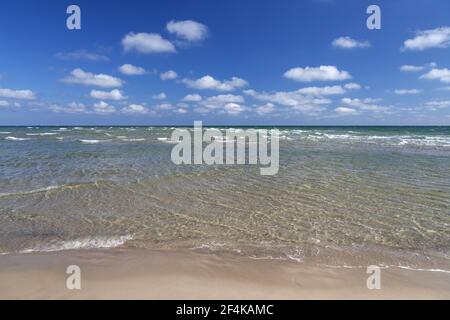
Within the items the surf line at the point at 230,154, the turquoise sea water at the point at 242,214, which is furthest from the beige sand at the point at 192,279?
the surf line at the point at 230,154

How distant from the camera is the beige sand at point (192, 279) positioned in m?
3.62

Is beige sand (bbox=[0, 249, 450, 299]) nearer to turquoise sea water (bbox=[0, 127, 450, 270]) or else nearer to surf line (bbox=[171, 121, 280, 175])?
turquoise sea water (bbox=[0, 127, 450, 270])

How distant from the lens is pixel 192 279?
397 cm

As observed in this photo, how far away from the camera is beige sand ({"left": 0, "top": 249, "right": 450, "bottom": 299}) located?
142 inches

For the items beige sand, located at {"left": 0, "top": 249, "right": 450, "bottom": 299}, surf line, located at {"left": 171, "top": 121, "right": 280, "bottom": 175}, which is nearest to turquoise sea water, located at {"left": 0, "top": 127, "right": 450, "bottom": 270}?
beige sand, located at {"left": 0, "top": 249, "right": 450, "bottom": 299}

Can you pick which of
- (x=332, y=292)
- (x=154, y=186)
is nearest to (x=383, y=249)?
(x=332, y=292)

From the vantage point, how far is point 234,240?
529 cm

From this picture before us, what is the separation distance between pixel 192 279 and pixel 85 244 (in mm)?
2310

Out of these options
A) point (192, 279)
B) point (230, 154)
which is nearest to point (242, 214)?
point (192, 279)

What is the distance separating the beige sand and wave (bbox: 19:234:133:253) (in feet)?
0.69

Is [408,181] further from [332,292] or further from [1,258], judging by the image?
[1,258]

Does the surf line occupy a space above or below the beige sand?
above

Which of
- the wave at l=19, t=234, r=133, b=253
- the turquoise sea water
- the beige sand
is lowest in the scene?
the beige sand

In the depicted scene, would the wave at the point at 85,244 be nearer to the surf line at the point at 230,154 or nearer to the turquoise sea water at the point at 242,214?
the turquoise sea water at the point at 242,214
